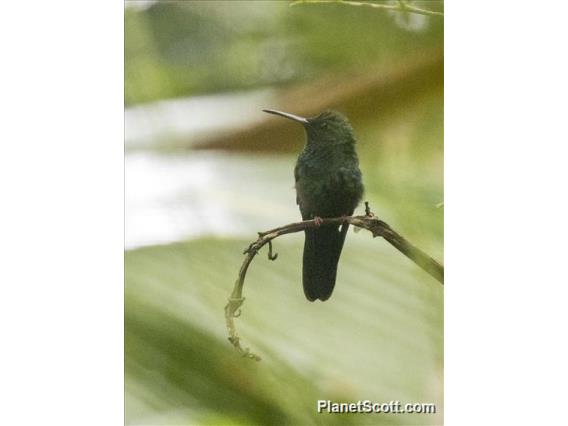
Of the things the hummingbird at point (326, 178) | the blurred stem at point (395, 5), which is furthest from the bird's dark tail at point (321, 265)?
the blurred stem at point (395, 5)

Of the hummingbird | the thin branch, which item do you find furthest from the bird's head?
the thin branch

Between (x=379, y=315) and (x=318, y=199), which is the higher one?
(x=318, y=199)

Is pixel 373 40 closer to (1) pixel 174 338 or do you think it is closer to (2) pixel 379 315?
(2) pixel 379 315

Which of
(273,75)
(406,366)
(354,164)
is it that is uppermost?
(273,75)

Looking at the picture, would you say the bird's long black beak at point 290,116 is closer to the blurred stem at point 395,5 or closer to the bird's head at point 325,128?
the bird's head at point 325,128

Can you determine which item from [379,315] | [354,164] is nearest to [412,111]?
[354,164]

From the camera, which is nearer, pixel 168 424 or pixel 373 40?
pixel 168 424

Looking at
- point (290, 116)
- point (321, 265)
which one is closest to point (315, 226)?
point (321, 265)
